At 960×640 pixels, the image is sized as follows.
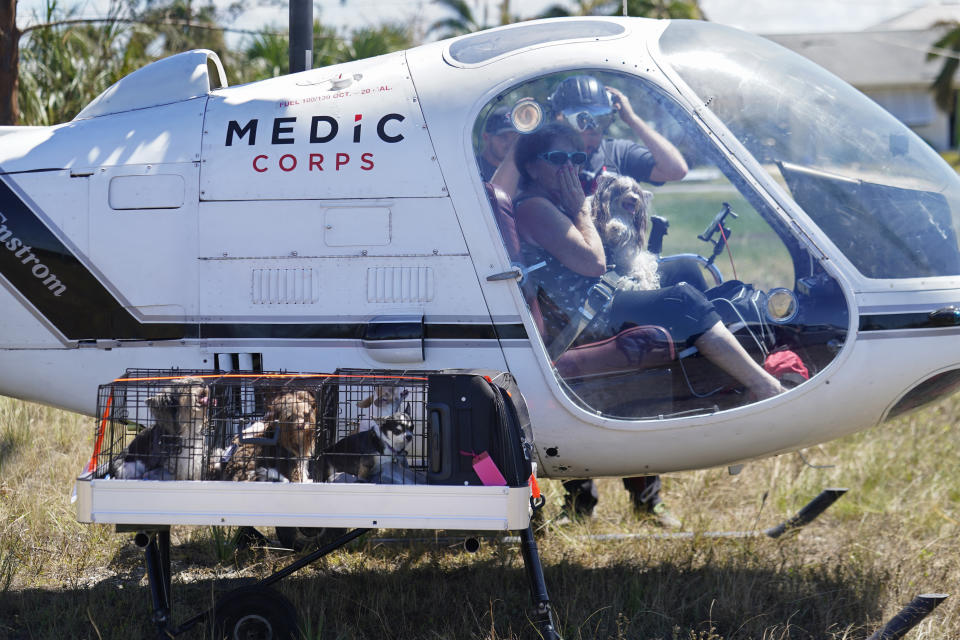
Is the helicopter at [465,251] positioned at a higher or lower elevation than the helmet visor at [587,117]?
lower

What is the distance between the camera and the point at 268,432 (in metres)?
3.12

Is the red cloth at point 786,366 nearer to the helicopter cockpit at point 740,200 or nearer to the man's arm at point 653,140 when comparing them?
the helicopter cockpit at point 740,200

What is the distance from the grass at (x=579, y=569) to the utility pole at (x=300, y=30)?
104 inches

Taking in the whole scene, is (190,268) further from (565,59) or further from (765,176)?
(765,176)

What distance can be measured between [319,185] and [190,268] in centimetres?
64

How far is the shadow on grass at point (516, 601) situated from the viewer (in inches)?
148

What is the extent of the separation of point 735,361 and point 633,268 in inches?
21.8

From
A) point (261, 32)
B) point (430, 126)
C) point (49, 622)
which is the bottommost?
point (49, 622)

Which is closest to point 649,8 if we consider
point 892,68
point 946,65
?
point 946,65

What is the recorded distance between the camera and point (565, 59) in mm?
3707

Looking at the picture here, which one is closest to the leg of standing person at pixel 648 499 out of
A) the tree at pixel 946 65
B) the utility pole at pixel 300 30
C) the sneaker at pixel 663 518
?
the sneaker at pixel 663 518

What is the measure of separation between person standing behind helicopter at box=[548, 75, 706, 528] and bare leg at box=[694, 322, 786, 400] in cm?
24

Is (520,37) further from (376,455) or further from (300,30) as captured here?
(376,455)

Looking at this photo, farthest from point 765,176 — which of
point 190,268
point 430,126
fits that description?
point 190,268
